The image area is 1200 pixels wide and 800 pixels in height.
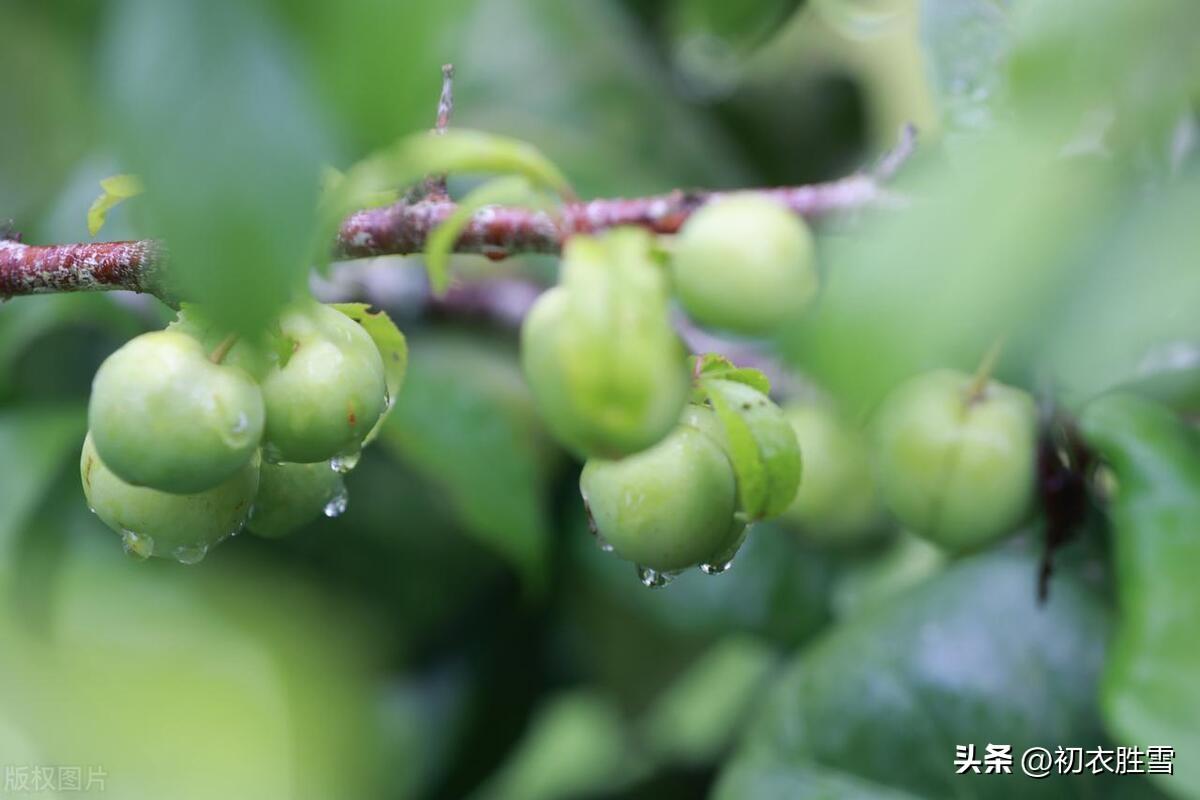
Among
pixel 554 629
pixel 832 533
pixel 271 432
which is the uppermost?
pixel 271 432

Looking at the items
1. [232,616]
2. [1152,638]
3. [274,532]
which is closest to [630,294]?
[274,532]

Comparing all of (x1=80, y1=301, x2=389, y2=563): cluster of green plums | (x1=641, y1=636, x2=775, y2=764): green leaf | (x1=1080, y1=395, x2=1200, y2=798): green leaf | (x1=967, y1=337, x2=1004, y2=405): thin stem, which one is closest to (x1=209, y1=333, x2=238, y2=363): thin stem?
(x1=80, y1=301, x2=389, y2=563): cluster of green plums

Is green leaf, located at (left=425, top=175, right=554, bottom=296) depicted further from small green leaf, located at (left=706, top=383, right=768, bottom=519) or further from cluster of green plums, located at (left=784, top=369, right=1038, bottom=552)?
A: cluster of green plums, located at (left=784, top=369, right=1038, bottom=552)

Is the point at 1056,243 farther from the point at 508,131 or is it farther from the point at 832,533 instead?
the point at 508,131

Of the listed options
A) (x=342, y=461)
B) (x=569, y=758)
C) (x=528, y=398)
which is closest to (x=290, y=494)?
(x=342, y=461)

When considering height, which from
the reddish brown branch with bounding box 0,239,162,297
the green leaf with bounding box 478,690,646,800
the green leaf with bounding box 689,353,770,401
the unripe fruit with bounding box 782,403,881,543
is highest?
the reddish brown branch with bounding box 0,239,162,297

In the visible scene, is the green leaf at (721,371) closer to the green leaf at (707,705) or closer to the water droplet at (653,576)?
the water droplet at (653,576)

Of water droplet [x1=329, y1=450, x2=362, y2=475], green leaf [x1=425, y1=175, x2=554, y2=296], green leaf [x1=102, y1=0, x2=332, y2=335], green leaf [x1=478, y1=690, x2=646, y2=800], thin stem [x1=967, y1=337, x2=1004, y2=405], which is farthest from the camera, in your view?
green leaf [x1=478, y1=690, x2=646, y2=800]
